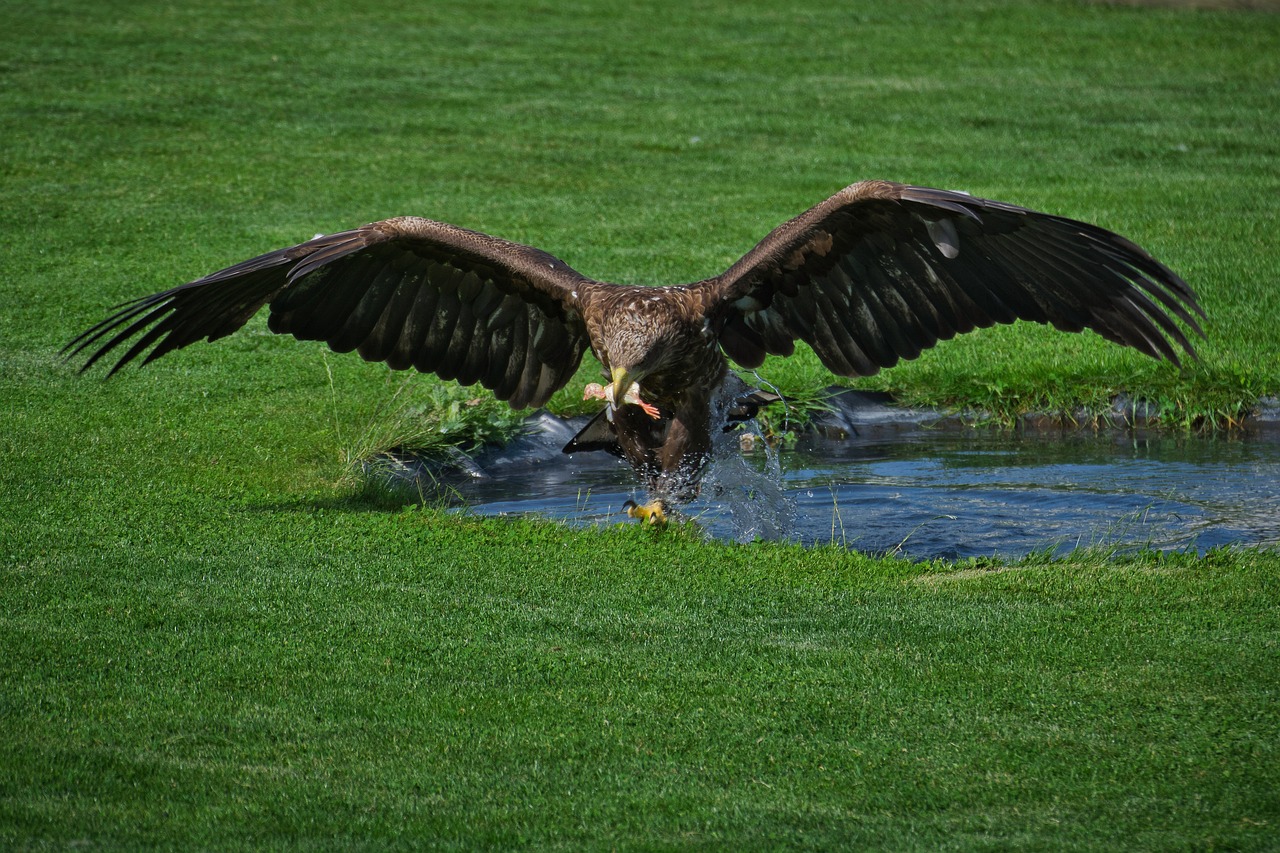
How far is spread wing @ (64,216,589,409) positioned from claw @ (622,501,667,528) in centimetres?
101

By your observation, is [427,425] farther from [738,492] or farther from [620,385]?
[620,385]

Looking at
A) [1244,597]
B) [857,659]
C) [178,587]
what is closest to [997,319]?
[1244,597]

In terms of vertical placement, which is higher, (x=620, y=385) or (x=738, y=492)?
(x=620, y=385)

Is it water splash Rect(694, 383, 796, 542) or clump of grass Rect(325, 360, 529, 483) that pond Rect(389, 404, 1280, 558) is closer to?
water splash Rect(694, 383, 796, 542)

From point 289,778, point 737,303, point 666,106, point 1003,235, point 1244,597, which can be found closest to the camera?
point 289,778

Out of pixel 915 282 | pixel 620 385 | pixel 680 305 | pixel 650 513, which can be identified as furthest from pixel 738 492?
pixel 915 282

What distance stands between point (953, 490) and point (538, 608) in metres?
3.20

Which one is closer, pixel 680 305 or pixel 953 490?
pixel 680 305

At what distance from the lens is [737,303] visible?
729cm

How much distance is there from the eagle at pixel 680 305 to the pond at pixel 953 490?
0.44 meters

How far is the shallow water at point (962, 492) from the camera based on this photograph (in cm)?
714

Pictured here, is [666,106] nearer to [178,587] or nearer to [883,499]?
[883,499]

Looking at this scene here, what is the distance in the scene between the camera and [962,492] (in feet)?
26.0

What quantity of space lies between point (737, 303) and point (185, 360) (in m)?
Result: 4.24
